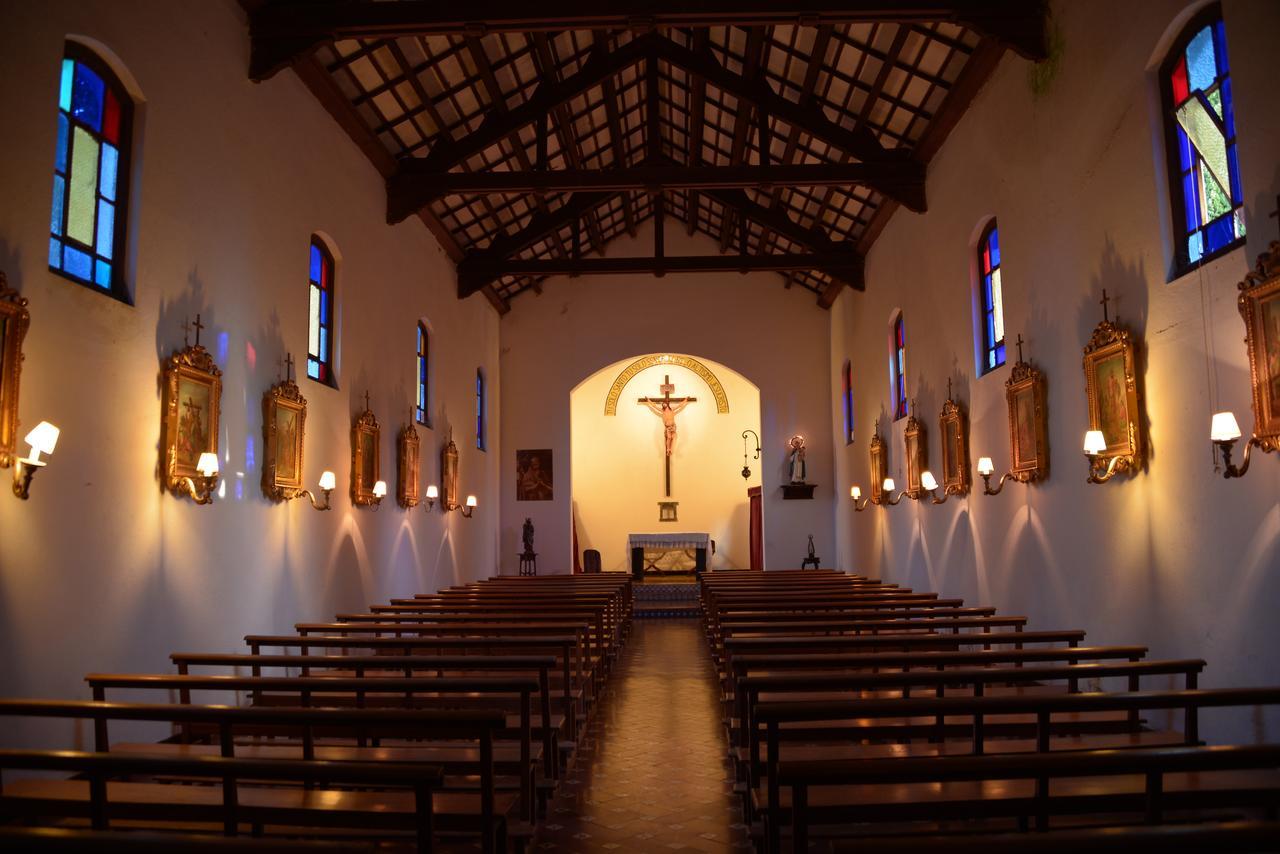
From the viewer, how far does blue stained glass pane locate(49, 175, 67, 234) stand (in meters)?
6.00

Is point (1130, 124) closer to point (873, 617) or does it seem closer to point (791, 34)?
point (873, 617)

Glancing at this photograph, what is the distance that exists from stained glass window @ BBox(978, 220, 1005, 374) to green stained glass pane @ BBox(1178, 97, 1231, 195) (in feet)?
11.8

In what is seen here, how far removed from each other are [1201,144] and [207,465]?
7417 millimetres

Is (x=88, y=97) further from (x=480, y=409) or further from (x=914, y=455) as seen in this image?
(x=480, y=409)

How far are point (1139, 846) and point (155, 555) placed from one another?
21.3ft

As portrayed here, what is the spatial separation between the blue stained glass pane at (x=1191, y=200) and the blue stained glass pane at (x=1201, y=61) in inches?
23.1

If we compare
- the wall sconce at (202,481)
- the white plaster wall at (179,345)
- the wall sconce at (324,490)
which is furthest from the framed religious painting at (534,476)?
the wall sconce at (202,481)

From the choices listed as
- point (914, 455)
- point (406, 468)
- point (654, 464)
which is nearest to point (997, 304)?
point (914, 455)

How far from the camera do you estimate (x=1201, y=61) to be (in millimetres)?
6223

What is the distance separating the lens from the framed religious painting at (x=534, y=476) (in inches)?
779

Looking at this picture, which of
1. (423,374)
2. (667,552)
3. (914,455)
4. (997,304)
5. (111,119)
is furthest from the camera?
(667,552)

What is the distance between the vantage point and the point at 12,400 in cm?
507

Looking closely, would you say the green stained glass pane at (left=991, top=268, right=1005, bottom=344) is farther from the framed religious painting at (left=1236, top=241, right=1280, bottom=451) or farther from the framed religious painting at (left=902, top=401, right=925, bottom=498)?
the framed religious painting at (left=1236, top=241, right=1280, bottom=451)

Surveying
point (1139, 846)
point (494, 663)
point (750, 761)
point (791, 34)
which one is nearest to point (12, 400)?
point (494, 663)
